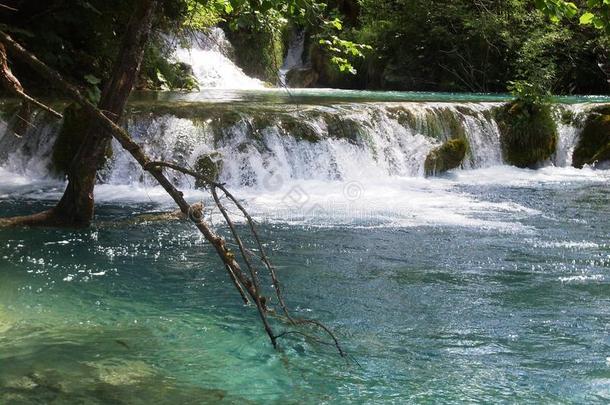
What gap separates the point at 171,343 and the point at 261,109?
29.0 ft

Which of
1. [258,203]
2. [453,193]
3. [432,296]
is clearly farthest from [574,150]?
[432,296]

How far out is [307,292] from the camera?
5977 millimetres

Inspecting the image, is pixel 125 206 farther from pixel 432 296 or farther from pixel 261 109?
pixel 432 296

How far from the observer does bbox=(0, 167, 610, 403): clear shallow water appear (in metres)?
4.08

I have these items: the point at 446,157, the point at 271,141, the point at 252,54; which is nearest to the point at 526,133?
the point at 446,157

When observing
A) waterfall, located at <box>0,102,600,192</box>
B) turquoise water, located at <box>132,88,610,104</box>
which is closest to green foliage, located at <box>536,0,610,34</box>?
waterfall, located at <box>0,102,600,192</box>

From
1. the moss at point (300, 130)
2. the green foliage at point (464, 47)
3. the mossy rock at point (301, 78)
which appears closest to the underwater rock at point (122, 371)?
the moss at point (300, 130)

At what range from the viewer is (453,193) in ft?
37.8

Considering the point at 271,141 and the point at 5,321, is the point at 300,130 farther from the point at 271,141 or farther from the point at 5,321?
the point at 5,321

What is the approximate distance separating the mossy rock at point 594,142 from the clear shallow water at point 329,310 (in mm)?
6447

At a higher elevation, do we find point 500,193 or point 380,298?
point 500,193

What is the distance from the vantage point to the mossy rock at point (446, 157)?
13648mm

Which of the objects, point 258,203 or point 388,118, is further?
point 388,118

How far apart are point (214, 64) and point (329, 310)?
1822cm
